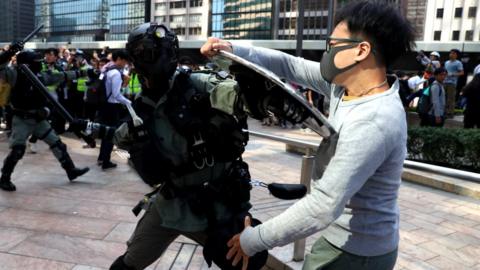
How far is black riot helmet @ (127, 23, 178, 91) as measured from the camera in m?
2.24

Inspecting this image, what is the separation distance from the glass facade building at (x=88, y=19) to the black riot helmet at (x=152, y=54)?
108 m

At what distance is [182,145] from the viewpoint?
7.23ft

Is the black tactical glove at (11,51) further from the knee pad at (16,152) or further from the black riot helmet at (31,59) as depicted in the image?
the knee pad at (16,152)

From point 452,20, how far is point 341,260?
83.1m

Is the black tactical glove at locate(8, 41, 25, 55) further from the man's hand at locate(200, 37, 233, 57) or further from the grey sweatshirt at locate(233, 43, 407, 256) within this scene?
the grey sweatshirt at locate(233, 43, 407, 256)

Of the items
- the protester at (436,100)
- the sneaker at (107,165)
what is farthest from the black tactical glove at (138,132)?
the protester at (436,100)

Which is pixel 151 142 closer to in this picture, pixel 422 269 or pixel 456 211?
pixel 422 269

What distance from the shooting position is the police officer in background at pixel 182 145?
217 centimetres

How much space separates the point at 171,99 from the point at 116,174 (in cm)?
501

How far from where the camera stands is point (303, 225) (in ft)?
4.74

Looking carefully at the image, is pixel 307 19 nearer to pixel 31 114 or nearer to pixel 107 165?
pixel 107 165

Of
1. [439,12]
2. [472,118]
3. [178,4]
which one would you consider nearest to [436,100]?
[472,118]

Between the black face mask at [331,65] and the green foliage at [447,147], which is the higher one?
the black face mask at [331,65]

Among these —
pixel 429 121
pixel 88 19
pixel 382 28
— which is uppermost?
pixel 88 19
